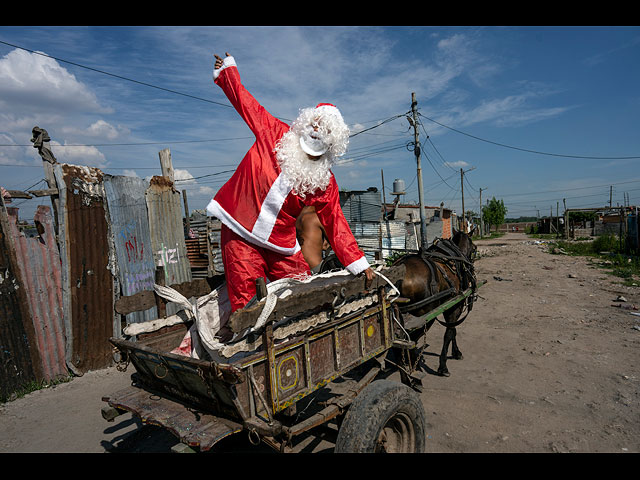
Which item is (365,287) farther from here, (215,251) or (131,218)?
(215,251)

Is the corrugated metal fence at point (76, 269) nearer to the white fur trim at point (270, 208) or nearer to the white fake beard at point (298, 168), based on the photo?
the white fur trim at point (270, 208)

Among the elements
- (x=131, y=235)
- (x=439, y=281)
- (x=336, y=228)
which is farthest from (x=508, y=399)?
(x=131, y=235)

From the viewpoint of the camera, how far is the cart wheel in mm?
2068

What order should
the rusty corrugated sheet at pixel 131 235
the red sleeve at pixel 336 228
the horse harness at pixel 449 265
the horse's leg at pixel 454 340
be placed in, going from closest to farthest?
the red sleeve at pixel 336 228 < the horse harness at pixel 449 265 < the horse's leg at pixel 454 340 < the rusty corrugated sheet at pixel 131 235

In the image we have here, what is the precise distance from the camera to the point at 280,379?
2074 millimetres

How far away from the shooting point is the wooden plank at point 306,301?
5.65 feet

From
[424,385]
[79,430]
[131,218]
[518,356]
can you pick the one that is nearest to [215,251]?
[131,218]

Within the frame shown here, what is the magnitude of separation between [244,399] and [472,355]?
4.35 m

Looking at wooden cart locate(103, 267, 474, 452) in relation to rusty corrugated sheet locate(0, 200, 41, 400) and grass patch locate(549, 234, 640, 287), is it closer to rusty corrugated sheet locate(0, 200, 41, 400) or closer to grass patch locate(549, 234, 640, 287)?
rusty corrugated sheet locate(0, 200, 41, 400)

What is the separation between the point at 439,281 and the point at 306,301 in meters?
2.92

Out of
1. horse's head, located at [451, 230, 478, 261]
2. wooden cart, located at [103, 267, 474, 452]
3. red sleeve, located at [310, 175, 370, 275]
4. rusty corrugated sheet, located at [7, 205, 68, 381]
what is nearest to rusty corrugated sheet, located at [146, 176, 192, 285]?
rusty corrugated sheet, located at [7, 205, 68, 381]

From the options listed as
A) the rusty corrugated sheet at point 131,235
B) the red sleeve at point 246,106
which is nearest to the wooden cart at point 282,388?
the red sleeve at point 246,106

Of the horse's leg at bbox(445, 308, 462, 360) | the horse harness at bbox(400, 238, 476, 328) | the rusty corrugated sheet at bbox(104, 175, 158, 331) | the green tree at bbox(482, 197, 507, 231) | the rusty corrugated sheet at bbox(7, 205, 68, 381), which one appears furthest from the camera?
the green tree at bbox(482, 197, 507, 231)

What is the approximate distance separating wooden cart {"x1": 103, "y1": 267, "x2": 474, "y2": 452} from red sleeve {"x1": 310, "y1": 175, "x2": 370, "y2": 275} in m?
0.22
